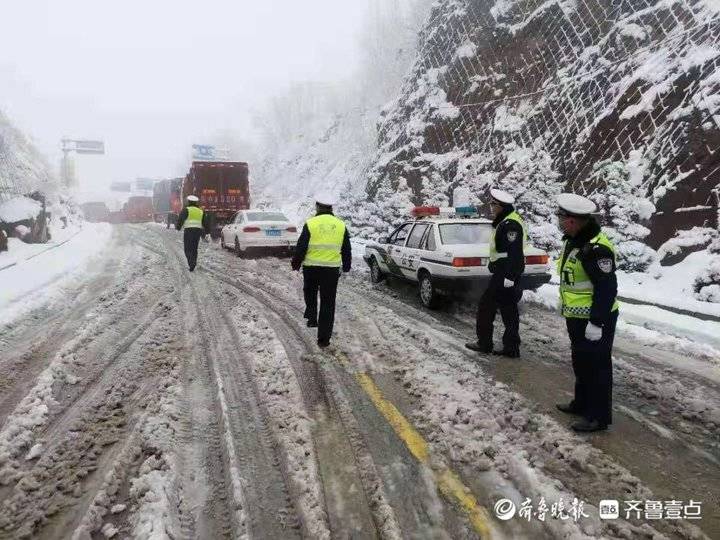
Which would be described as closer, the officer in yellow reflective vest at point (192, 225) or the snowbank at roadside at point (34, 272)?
the snowbank at roadside at point (34, 272)

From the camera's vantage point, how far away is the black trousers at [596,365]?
11.9 feet

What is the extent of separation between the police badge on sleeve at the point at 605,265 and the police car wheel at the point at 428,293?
4299 mm

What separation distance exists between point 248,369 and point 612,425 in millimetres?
3294

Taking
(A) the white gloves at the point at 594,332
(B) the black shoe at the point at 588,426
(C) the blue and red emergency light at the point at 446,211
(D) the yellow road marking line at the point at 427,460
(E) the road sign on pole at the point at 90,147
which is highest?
(E) the road sign on pole at the point at 90,147

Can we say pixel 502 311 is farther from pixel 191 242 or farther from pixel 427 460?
pixel 191 242

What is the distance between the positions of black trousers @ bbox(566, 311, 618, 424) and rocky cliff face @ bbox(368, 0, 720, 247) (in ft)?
27.6

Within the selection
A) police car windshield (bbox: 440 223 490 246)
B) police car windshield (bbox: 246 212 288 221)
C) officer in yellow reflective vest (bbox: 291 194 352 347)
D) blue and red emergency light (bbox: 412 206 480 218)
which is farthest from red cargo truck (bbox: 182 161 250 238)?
officer in yellow reflective vest (bbox: 291 194 352 347)

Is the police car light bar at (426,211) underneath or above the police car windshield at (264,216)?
above

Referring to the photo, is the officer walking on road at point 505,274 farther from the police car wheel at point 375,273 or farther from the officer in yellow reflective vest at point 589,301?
the police car wheel at point 375,273

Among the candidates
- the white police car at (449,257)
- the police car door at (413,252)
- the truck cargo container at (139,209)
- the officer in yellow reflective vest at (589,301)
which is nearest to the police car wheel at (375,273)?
the white police car at (449,257)

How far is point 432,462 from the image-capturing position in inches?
126

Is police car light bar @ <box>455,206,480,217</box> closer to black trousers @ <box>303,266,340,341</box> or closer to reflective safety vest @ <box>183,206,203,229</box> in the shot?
black trousers @ <box>303,266,340,341</box>

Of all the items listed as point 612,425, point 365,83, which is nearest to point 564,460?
point 612,425

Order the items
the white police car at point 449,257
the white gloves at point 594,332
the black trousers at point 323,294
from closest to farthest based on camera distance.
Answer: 1. the white gloves at point 594,332
2. the black trousers at point 323,294
3. the white police car at point 449,257
